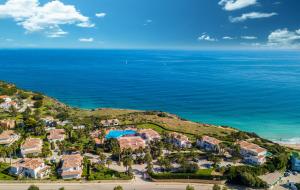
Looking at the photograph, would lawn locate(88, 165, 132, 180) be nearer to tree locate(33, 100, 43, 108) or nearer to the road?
the road

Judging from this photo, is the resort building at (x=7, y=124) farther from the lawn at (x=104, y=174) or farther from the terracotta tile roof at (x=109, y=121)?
the lawn at (x=104, y=174)

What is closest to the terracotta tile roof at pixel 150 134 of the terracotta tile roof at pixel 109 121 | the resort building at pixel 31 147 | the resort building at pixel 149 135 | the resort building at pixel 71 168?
the resort building at pixel 149 135

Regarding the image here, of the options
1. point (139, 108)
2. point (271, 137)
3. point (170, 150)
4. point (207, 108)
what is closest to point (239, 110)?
point (207, 108)

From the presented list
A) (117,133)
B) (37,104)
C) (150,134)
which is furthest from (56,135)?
(37,104)

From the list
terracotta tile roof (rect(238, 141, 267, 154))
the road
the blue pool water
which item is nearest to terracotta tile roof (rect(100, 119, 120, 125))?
the blue pool water

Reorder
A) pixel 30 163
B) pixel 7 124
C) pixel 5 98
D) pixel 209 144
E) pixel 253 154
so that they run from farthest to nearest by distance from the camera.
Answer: pixel 5 98, pixel 7 124, pixel 209 144, pixel 253 154, pixel 30 163

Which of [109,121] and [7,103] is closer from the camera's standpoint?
[109,121]

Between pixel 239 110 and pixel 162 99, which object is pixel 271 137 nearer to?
pixel 239 110

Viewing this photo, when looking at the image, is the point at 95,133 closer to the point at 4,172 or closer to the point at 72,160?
the point at 72,160
